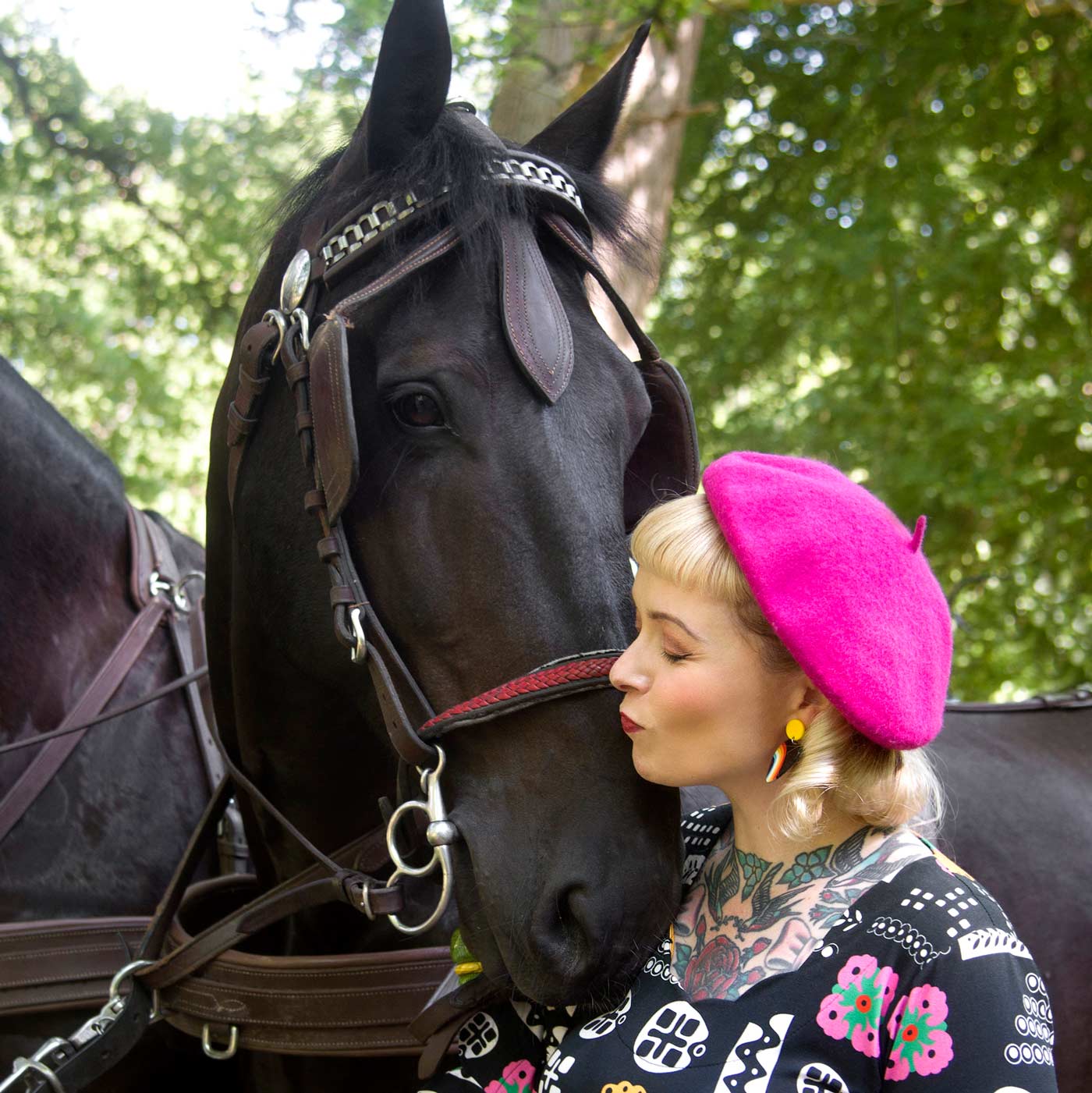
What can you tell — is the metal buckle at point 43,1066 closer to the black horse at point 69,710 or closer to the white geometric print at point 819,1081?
the black horse at point 69,710

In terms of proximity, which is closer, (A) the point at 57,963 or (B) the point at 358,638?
(B) the point at 358,638

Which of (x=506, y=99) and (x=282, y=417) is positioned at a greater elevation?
(x=506, y=99)

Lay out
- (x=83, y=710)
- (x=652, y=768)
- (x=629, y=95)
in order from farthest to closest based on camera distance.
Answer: (x=629, y=95) → (x=83, y=710) → (x=652, y=768)

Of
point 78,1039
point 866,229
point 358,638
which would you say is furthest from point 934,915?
point 866,229

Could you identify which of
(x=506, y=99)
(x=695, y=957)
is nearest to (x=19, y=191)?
(x=506, y=99)

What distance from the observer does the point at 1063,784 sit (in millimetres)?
2592

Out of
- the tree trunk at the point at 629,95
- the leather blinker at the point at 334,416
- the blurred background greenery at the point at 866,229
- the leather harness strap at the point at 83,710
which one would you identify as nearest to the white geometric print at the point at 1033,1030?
the leather blinker at the point at 334,416

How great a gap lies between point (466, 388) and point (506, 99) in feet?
9.88

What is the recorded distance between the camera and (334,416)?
4.88 feet

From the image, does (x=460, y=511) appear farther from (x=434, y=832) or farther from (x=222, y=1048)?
(x=222, y=1048)

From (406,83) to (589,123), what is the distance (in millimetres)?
452

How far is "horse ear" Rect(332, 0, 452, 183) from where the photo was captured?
1.54m

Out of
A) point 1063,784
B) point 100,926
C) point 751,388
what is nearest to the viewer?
point 100,926

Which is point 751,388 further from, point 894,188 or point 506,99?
point 506,99
